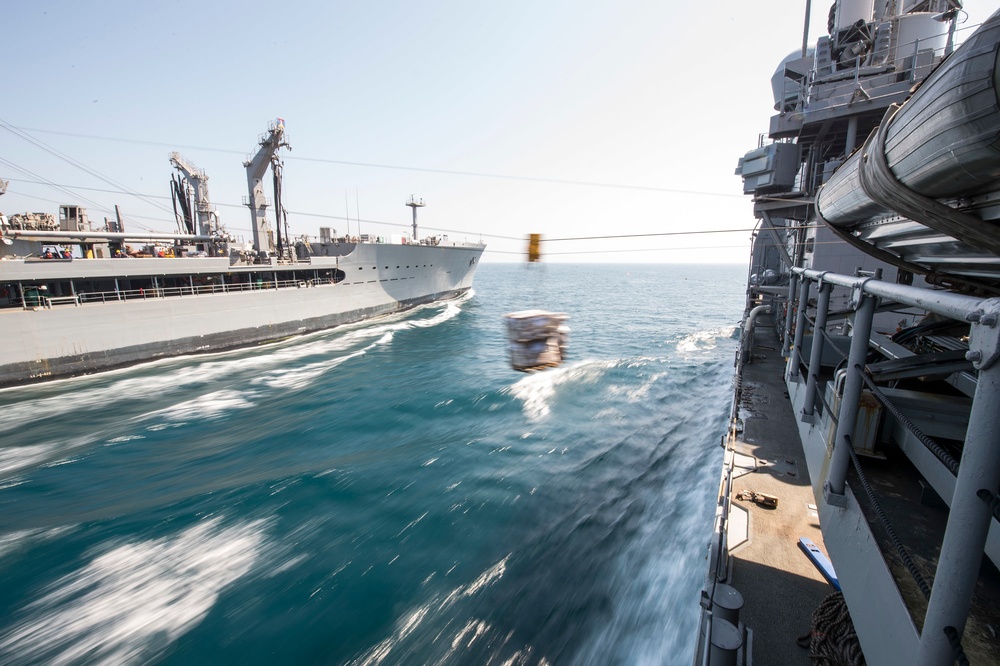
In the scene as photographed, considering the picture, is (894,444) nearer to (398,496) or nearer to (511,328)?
(511,328)

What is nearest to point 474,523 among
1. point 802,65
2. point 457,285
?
point 802,65

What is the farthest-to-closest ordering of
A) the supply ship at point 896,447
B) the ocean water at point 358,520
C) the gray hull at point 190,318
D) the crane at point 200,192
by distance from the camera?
the crane at point 200,192, the gray hull at point 190,318, the ocean water at point 358,520, the supply ship at point 896,447

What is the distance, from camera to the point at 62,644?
7.53m

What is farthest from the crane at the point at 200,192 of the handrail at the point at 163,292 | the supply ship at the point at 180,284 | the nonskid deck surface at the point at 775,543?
the nonskid deck surface at the point at 775,543

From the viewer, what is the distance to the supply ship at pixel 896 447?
6.27 ft

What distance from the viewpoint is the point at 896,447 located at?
4828 millimetres

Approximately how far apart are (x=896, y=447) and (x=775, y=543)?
301 cm

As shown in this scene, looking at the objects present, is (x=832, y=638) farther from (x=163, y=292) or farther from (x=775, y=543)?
(x=163, y=292)

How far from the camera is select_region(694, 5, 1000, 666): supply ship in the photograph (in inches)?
75.3

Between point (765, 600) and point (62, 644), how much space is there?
39.1 ft

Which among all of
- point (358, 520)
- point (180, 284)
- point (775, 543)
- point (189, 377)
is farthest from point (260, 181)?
point (775, 543)

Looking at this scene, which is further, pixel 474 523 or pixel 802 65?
pixel 802 65

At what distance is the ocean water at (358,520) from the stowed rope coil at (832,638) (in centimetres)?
263

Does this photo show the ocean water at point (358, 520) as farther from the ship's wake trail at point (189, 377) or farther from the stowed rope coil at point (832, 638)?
the stowed rope coil at point (832, 638)
